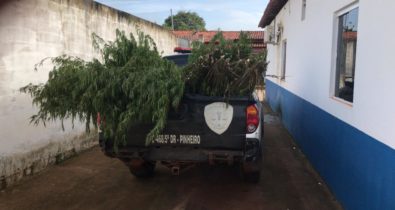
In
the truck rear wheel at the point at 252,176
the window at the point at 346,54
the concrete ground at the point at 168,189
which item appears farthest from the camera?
the truck rear wheel at the point at 252,176

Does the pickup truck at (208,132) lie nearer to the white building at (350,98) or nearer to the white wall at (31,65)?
the white building at (350,98)

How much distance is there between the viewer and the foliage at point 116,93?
3.70 metres

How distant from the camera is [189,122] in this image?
4094 millimetres

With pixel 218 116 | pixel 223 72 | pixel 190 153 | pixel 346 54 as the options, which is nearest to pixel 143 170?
pixel 190 153

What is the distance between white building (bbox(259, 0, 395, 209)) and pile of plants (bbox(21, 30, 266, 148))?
1.10 metres

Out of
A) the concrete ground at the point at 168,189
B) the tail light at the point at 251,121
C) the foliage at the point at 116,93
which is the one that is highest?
the foliage at the point at 116,93

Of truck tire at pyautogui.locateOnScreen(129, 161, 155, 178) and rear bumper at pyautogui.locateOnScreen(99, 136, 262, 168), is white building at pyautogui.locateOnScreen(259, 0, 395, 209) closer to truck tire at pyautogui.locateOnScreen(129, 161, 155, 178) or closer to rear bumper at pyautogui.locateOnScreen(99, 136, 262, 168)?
rear bumper at pyautogui.locateOnScreen(99, 136, 262, 168)

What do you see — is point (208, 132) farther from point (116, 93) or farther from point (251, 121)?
point (116, 93)

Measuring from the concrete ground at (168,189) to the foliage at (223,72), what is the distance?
1359 mm

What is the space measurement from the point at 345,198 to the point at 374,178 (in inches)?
36.0

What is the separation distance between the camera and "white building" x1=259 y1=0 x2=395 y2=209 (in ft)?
10.4

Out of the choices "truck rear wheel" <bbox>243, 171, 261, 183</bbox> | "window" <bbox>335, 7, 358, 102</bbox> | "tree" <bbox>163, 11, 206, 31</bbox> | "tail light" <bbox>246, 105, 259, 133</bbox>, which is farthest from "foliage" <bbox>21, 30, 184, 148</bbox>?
"tree" <bbox>163, 11, 206, 31</bbox>

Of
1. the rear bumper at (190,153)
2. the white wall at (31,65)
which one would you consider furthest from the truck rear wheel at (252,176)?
the white wall at (31,65)

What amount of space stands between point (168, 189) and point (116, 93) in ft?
5.96
